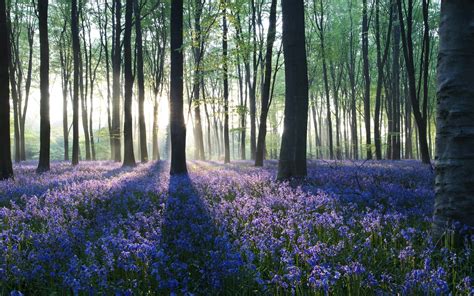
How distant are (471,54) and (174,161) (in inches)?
411

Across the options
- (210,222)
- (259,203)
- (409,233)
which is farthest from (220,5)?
(409,233)

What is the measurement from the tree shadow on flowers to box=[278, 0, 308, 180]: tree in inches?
153

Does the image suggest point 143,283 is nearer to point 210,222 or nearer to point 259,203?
point 210,222

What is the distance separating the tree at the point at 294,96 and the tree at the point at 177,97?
5.04 meters

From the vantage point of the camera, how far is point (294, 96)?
9125 millimetres

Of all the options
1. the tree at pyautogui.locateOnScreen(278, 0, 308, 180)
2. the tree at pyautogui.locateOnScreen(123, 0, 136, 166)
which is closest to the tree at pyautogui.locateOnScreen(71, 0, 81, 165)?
the tree at pyautogui.locateOnScreen(123, 0, 136, 166)

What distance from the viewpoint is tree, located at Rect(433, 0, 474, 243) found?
369 centimetres

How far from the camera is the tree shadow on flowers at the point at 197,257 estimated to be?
2.90m

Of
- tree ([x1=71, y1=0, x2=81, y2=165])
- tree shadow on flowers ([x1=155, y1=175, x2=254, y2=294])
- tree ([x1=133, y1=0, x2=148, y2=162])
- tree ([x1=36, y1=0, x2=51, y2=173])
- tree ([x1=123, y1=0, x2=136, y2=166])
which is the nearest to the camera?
tree shadow on flowers ([x1=155, y1=175, x2=254, y2=294])

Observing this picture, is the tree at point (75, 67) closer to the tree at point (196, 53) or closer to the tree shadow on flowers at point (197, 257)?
the tree at point (196, 53)

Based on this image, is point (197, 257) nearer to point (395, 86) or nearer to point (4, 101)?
point (4, 101)

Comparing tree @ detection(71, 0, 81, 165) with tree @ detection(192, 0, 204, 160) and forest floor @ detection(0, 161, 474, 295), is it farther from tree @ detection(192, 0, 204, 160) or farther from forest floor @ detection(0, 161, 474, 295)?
forest floor @ detection(0, 161, 474, 295)

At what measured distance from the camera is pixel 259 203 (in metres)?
5.98

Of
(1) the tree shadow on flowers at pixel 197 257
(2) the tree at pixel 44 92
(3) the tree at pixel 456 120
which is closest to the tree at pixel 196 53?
(2) the tree at pixel 44 92
